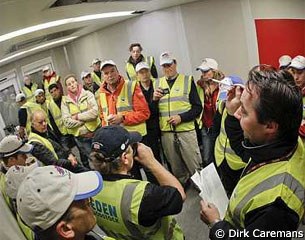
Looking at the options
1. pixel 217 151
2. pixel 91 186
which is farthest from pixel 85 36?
pixel 217 151

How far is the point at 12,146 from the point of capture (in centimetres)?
97

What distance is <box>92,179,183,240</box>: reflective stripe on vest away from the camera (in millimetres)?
772

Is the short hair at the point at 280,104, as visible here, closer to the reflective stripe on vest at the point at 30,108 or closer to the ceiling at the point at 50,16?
the ceiling at the point at 50,16

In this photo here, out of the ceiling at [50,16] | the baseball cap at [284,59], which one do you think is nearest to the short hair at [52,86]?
the ceiling at [50,16]

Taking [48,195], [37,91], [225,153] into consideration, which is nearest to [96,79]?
[37,91]

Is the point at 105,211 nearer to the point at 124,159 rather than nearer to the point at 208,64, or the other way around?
the point at 124,159

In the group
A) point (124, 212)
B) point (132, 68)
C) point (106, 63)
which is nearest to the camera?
point (124, 212)

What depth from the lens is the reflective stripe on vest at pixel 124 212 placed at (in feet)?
2.53

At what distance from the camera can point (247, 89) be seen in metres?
0.67

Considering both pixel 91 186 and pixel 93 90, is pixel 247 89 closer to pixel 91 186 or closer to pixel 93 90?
pixel 91 186

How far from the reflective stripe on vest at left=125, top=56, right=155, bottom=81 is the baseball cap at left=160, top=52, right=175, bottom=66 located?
0.06 meters

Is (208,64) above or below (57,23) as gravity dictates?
below

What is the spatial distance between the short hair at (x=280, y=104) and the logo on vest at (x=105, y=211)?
0.42m

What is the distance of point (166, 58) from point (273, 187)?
704 millimetres
